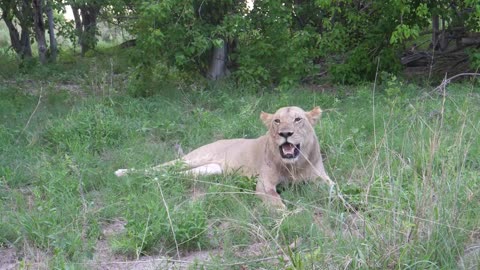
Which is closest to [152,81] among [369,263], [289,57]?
[289,57]

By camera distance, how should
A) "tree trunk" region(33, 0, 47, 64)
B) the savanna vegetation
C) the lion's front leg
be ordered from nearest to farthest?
the savanna vegetation
the lion's front leg
"tree trunk" region(33, 0, 47, 64)

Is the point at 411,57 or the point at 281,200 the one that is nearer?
the point at 281,200

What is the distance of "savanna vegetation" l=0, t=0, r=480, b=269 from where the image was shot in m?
3.49

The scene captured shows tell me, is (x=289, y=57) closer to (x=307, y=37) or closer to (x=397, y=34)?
(x=307, y=37)

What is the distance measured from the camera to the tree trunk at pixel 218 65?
9.63m

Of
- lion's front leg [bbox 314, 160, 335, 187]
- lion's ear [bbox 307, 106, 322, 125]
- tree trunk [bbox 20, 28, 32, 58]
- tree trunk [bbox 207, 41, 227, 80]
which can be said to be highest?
tree trunk [bbox 20, 28, 32, 58]

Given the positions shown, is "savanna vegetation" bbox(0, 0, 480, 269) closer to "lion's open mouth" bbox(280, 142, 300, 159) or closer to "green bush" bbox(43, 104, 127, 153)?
"green bush" bbox(43, 104, 127, 153)

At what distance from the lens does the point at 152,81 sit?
8930 mm

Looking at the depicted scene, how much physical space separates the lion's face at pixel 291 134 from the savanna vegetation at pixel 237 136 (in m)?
0.29

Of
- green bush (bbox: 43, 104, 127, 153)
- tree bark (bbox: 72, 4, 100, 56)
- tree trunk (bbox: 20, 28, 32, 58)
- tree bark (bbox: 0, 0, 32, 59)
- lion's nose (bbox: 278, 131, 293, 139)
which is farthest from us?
tree bark (bbox: 72, 4, 100, 56)

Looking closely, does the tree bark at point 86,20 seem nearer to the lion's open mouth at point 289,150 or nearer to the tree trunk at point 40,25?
the tree trunk at point 40,25

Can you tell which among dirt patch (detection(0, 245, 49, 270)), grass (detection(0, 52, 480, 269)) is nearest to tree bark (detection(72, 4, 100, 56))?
grass (detection(0, 52, 480, 269))

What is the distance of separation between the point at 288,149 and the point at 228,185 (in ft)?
2.22

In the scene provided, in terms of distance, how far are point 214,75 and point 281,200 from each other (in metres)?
4.98
